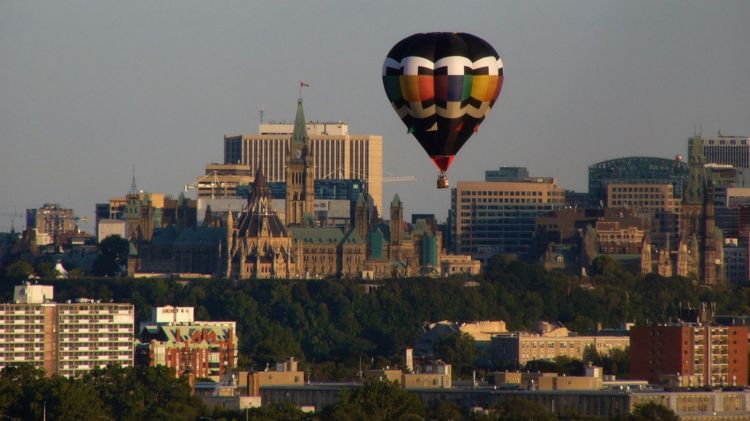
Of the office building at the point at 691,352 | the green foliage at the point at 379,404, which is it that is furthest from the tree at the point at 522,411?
the office building at the point at 691,352

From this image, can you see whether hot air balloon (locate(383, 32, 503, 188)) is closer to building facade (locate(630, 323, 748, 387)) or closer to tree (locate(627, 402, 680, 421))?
tree (locate(627, 402, 680, 421))

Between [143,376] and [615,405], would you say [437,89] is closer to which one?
[615,405]

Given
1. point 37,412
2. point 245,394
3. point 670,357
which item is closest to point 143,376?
point 245,394

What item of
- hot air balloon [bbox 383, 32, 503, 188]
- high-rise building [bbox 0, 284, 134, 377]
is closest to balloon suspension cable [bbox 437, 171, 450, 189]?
hot air balloon [bbox 383, 32, 503, 188]

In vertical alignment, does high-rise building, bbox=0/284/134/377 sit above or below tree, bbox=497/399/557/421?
above

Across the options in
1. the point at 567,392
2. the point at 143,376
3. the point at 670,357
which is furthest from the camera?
the point at 670,357

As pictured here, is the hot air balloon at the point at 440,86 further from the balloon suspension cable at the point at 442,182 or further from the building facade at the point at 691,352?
the building facade at the point at 691,352

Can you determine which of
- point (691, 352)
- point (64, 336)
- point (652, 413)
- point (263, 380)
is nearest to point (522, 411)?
point (652, 413)
